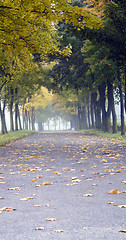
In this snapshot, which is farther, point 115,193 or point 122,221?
point 115,193

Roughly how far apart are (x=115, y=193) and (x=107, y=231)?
247cm

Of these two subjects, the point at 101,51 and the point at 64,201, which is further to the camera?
the point at 101,51

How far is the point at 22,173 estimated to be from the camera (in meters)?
10.1

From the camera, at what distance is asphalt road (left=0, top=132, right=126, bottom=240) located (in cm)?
456

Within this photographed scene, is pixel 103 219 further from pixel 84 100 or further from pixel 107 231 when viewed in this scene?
pixel 84 100

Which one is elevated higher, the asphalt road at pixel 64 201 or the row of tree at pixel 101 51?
the row of tree at pixel 101 51

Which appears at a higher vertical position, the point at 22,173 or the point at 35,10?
the point at 35,10

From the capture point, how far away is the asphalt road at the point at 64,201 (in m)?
4.56

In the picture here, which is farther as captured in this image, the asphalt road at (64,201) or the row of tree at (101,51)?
the row of tree at (101,51)

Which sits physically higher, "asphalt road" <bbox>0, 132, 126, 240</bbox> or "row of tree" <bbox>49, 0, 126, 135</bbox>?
"row of tree" <bbox>49, 0, 126, 135</bbox>

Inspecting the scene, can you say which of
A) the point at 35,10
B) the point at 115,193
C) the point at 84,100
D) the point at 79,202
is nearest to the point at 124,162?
the point at 115,193

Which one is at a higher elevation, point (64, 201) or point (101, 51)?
point (101, 51)

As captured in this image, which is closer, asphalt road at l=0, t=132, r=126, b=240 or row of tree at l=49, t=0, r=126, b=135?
asphalt road at l=0, t=132, r=126, b=240

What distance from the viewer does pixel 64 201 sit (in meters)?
6.38
